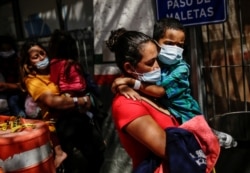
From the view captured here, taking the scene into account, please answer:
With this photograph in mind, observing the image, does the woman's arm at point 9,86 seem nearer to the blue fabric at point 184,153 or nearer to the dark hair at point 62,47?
the dark hair at point 62,47

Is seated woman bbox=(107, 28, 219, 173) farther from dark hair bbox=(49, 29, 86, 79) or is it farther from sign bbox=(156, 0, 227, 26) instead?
dark hair bbox=(49, 29, 86, 79)

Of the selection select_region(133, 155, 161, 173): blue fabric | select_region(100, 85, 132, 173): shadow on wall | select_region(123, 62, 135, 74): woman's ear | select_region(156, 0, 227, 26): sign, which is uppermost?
select_region(156, 0, 227, 26): sign

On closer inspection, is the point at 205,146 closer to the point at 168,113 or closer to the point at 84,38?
the point at 168,113

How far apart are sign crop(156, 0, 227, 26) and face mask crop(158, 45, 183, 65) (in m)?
0.73

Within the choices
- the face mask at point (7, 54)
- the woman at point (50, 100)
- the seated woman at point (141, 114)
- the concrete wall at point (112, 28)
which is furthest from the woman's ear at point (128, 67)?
the face mask at point (7, 54)

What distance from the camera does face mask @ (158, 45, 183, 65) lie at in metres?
2.43

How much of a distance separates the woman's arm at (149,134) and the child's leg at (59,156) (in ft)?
6.50

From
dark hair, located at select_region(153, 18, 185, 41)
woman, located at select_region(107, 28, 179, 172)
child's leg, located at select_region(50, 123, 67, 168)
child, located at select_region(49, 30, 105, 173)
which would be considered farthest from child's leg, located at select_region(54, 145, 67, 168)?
woman, located at select_region(107, 28, 179, 172)

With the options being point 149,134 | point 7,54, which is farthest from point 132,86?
point 7,54

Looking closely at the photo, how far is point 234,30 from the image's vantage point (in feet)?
12.4

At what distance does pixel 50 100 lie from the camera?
349 centimetres

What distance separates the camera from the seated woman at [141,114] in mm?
1804

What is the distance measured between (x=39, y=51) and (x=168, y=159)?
85.9 inches

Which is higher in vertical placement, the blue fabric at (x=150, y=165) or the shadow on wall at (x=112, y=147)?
the blue fabric at (x=150, y=165)
